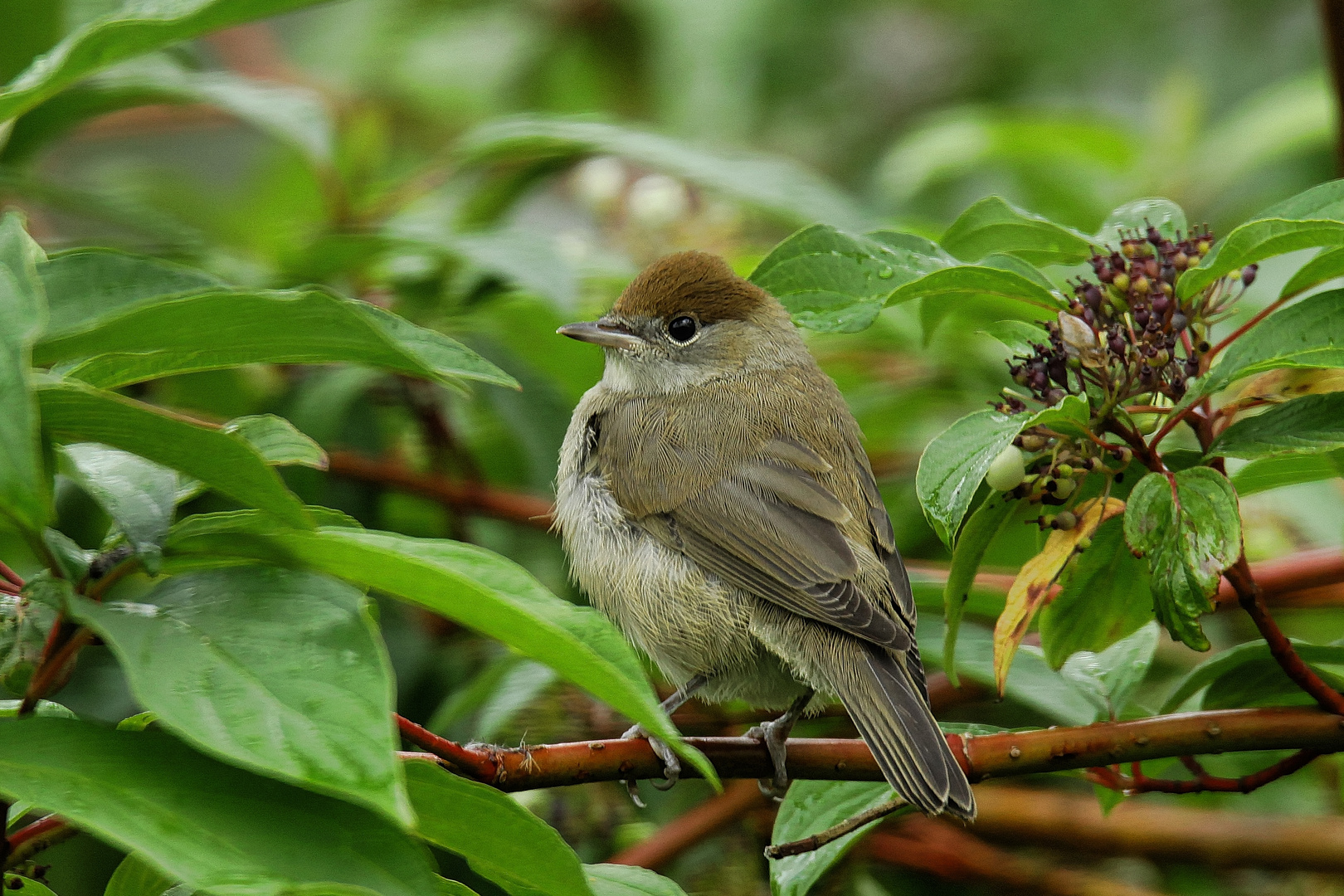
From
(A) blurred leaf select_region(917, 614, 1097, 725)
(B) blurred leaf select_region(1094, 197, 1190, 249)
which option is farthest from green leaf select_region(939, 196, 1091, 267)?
(A) blurred leaf select_region(917, 614, 1097, 725)

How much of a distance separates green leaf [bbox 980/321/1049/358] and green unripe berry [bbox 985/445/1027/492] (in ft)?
0.98

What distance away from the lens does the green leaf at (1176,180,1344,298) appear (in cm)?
192

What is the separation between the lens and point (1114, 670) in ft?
8.13

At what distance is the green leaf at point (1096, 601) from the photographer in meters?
2.28

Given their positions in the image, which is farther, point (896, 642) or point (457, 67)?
point (457, 67)

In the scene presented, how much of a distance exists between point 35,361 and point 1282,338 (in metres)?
1.82

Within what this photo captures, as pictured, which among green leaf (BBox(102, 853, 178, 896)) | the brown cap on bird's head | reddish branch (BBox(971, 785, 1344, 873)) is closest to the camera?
green leaf (BBox(102, 853, 178, 896))

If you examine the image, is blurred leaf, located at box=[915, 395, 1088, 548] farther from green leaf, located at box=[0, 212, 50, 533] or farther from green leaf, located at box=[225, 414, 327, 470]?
green leaf, located at box=[0, 212, 50, 533]

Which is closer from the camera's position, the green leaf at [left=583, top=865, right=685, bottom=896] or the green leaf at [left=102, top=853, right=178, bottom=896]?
the green leaf at [left=102, top=853, right=178, bottom=896]

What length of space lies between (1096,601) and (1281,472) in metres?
0.40

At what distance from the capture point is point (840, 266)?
2316 millimetres

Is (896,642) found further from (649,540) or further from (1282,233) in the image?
(1282,233)

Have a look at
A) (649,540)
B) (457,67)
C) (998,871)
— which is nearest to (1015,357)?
(649,540)

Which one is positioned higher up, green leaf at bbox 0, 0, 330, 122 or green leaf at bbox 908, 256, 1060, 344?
green leaf at bbox 0, 0, 330, 122
